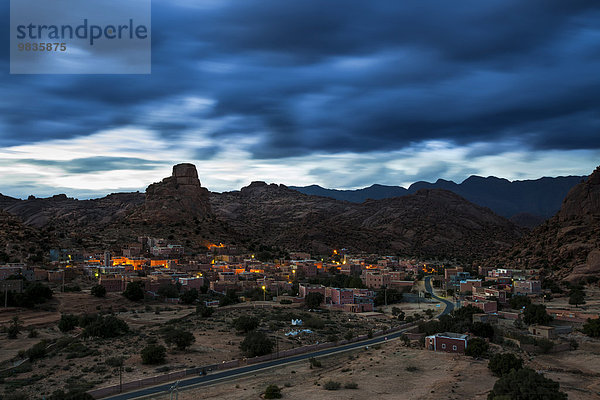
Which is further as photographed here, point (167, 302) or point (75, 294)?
point (167, 302)

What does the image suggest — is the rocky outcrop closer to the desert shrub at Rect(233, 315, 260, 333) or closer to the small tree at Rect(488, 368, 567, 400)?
the desert shrub at Rect(233, 315, 260, 333)

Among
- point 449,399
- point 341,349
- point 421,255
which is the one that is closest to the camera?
point 449,399

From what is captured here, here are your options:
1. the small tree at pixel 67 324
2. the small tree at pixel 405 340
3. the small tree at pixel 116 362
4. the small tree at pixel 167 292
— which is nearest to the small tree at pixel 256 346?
the small tree at pixel 116 362

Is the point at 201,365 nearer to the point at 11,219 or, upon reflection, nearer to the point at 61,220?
the point at 11,219

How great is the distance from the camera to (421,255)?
159125 millimetres

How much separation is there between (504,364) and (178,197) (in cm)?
12231

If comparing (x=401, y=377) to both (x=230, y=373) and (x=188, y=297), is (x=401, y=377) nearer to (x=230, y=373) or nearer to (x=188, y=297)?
(x=230, y=373)

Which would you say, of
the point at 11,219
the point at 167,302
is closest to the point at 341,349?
the point at 167,302

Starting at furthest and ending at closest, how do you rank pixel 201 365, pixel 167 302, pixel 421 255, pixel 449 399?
pixel 421 255 → pixel 167 302 → pixel 201 365 → pixel 449 399

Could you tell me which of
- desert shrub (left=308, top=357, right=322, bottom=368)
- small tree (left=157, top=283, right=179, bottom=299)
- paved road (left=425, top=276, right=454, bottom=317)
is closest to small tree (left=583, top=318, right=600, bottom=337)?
paved road (left=425, top=276, right=454, bottom=317)

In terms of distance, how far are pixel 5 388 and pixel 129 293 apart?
3562 centimetres

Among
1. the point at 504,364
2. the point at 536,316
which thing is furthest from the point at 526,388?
the point at 536,316

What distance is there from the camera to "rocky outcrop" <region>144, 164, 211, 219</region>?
141 m

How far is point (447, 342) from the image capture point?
46719 millimetres
